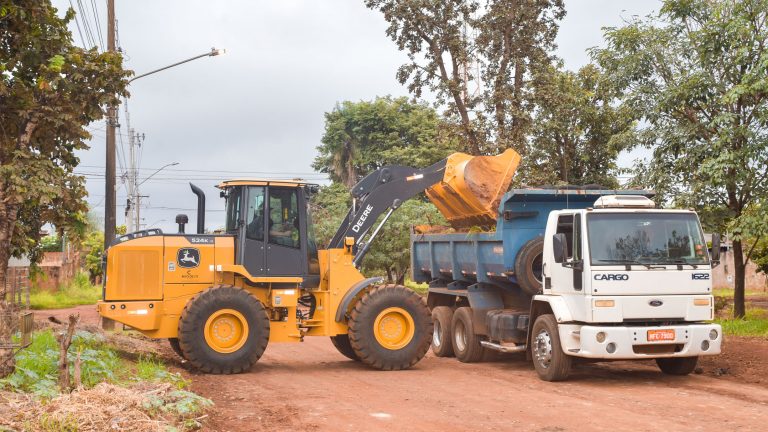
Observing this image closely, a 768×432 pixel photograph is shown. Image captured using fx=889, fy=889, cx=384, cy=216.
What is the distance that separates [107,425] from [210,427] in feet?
4.16

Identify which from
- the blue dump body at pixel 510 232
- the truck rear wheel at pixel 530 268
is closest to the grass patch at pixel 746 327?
the blue dump body at pixel 510 232

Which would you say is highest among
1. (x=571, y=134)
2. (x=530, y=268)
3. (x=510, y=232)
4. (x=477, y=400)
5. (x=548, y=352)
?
(x=571, y=134)

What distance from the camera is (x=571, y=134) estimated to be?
29.1 metres

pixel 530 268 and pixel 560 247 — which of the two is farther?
pixel 530 268

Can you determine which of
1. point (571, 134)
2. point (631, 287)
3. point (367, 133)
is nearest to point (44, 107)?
point (631, 287)

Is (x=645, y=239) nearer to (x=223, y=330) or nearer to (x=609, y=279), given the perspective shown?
(x=609, y=279)

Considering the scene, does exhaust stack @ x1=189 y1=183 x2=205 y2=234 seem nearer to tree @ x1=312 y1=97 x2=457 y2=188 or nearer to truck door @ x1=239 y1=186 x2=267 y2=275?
truck door @ x1=239 y1=186 x2=267 y2=275

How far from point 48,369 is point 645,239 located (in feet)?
26.9

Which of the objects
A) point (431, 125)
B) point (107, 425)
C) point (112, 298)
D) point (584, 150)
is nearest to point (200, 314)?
point (112, 298)

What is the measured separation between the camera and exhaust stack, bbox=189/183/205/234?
581 inches

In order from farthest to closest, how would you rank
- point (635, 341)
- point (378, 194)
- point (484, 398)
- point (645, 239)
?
point (378, 194)
point (645, 239)
point (635, 341)
point (484, 398)

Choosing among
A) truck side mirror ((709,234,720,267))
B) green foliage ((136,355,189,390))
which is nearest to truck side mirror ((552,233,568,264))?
truck side mirror ((709,234,720,267))

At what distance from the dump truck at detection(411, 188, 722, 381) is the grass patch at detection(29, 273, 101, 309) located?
2709cm

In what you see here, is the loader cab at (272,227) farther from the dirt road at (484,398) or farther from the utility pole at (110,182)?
the utility pole at (110,182)
